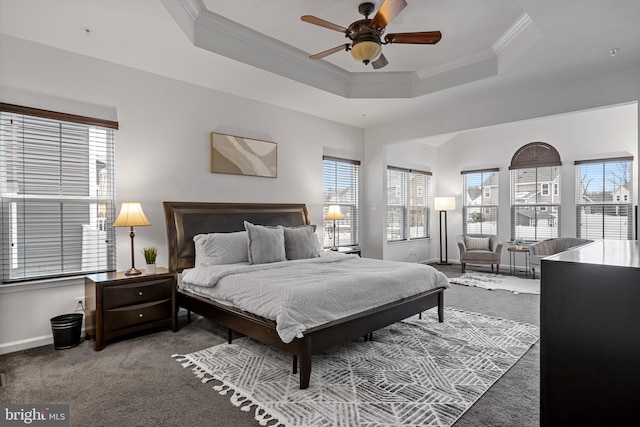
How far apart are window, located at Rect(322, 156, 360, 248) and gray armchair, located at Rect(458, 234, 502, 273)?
2265mm

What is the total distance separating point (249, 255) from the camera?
13.0 feet

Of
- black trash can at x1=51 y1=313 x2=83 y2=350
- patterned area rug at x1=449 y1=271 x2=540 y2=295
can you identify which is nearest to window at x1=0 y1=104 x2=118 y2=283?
black trash can at x1=51 y1=313 x2=83 y2=350

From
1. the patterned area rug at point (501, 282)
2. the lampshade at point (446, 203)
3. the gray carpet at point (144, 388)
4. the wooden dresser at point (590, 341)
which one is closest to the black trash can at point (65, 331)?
the gray carpet at point (144, 388)

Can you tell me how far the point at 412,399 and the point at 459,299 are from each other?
9.83 ft

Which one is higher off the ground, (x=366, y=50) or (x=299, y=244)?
(x=366, y=50)

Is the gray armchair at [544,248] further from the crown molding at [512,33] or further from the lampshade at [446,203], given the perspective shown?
the crown molding at [512,33]

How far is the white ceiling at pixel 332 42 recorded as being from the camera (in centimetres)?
301

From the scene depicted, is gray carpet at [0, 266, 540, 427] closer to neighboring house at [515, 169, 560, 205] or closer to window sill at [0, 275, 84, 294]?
window sill at [0, 275, 84, 294]

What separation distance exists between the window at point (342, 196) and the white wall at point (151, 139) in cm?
34

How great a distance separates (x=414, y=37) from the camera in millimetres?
3006

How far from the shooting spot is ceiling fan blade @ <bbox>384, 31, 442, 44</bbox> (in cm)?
295

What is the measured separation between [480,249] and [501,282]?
49.9 inches

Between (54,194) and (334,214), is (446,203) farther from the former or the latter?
(54,194)

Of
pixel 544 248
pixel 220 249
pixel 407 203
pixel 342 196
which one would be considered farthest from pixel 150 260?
pixel 544 248
